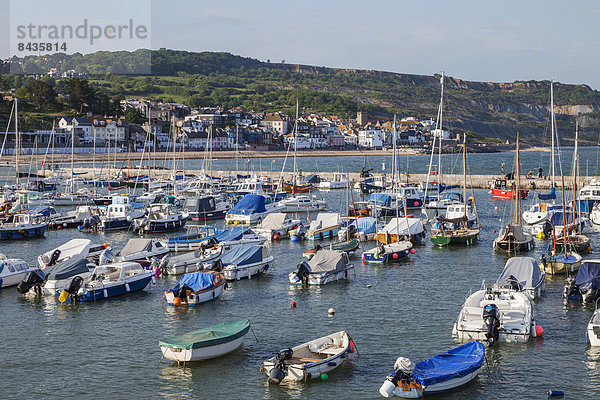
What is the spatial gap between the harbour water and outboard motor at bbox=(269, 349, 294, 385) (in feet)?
A: 0.96

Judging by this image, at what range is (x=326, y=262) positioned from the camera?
3762 centimetres

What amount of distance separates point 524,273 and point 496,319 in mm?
8266

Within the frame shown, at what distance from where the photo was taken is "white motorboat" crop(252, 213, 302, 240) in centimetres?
5119

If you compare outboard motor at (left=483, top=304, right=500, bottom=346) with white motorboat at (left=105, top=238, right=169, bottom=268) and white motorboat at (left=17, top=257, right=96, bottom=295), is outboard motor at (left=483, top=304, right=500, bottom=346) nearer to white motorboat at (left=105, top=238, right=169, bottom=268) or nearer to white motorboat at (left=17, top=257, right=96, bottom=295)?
white motorboat at (left=17, top=257, right=96, bottom=295)

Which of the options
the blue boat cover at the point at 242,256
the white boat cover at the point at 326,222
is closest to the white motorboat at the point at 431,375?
the blue boat cover at the point at 242,256

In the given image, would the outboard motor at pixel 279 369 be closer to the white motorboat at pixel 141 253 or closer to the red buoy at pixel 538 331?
the red buoy at pixel 538 331

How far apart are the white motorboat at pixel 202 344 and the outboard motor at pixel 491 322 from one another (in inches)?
366

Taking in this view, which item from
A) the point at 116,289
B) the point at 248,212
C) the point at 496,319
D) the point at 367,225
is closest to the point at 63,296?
the point at 116,289

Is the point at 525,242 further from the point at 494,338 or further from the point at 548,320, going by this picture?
the point at 494,338

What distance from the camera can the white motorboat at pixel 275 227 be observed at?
5119 centimetres

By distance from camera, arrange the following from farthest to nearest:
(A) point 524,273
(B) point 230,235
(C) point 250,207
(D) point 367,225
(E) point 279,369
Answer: (C) point 250,207
(D) point 367,225
(B) point 230,235
(A) point 524,273
(E) point 279,369

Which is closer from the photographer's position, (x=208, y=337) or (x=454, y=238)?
(x=208, y=337)

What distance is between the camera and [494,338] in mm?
25594

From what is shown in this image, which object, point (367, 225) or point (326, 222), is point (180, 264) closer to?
point (326, 222)
